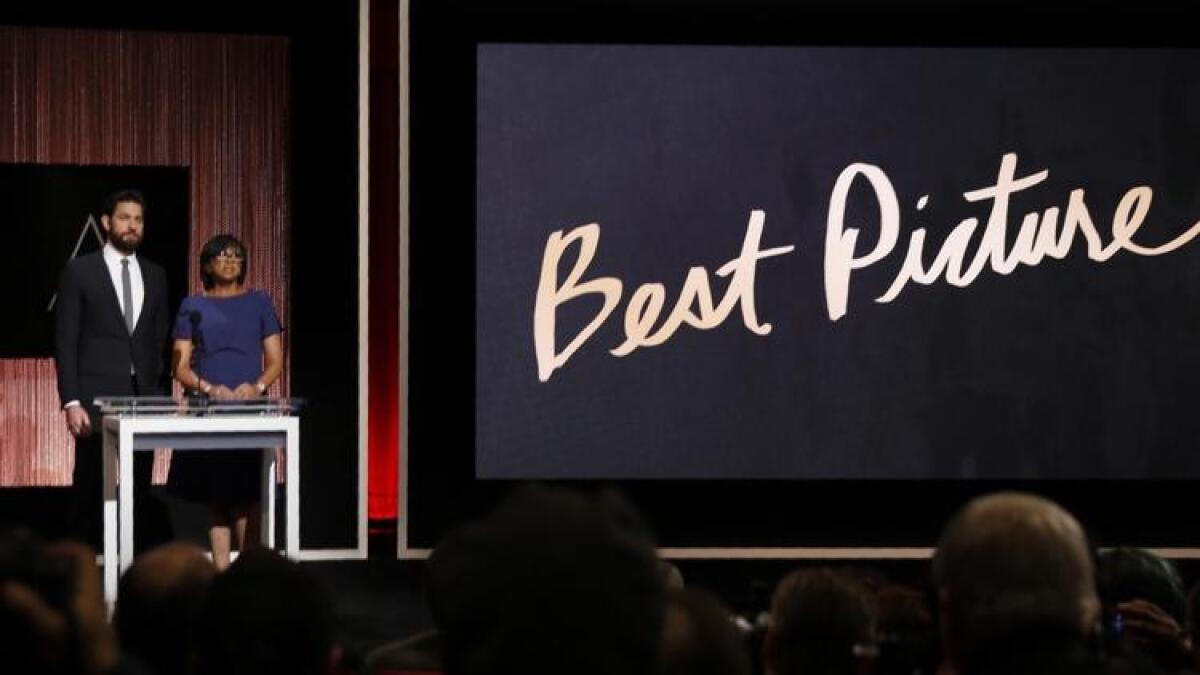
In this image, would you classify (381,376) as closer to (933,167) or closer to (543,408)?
(543,408)

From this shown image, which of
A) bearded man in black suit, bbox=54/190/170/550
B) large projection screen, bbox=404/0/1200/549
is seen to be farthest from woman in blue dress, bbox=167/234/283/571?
large projection screen, bbox=404/0/1200/549

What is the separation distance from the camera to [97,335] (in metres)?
6.09

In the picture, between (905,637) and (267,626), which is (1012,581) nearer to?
(905,637)

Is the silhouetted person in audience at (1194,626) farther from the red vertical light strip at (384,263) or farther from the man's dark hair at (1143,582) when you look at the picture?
the red vertical light strip at (384,263)

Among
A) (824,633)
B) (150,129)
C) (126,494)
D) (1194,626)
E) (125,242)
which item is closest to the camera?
(824,633)

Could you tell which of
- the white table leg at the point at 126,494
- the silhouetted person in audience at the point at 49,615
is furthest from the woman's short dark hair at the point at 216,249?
the silhouetted person in audience at the point at 49,615

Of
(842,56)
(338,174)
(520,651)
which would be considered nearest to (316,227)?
(338,174)

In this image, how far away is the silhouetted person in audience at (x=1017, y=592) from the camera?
1864 millimetres

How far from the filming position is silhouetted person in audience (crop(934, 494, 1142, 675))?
186 cm

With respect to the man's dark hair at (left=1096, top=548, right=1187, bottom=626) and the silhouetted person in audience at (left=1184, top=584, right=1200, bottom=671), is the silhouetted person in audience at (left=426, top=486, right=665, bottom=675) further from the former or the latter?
the man's dark hair at (left=1096, top=548, right=1187, bottom=626)

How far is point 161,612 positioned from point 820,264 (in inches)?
211

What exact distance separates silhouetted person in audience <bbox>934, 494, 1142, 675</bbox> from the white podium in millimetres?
3802

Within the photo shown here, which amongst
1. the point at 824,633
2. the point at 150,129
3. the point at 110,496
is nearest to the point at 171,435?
the point at 110,496

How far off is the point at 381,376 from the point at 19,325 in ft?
4.94
